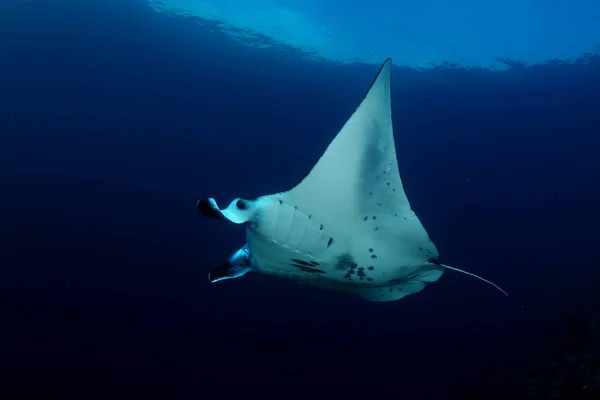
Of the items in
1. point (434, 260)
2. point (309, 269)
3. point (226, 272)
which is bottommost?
point (226, 272)

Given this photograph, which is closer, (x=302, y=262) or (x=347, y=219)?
(x=347, y=219)

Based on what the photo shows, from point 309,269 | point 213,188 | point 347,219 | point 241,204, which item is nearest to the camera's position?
point 241,204

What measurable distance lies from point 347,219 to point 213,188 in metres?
16.8

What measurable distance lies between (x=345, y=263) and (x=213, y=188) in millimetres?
16648

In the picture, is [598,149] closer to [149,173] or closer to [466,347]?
[466,347]

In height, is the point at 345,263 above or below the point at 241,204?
below

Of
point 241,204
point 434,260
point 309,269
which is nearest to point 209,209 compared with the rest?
point 241,204

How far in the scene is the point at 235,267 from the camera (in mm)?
3164

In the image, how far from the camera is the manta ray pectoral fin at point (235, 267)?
3.04 metres

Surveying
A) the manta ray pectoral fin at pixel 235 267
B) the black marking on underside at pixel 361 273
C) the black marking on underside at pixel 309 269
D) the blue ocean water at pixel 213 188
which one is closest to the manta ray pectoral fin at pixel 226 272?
the manta ray pectoral fin at pixel 235 267

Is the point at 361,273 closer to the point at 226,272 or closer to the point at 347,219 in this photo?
the point at 347,219

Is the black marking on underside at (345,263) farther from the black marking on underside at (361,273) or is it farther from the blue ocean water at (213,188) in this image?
the blue ocean water at (213,188)

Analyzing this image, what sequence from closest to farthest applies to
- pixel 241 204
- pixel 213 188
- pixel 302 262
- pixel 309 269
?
pixel 241 204, pixel 302 262, pixel 309 269, pixel 213 188

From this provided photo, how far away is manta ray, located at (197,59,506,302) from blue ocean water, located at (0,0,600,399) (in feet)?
41.3
